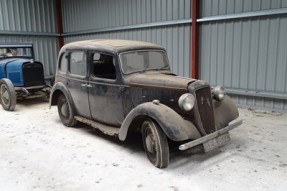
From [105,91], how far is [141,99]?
0.68m

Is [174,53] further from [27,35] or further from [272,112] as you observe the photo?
[27,35]

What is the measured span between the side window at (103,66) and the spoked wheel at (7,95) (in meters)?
3.09

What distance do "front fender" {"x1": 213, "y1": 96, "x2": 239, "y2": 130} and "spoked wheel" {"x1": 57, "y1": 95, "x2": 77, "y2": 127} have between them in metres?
A: 2.58

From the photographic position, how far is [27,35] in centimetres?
966

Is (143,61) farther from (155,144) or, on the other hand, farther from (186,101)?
(155,144)

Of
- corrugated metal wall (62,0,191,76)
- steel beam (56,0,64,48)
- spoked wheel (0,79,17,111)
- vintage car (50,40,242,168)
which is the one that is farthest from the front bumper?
steel beam (56,0,64,48)

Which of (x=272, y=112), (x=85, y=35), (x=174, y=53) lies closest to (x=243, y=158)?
(x=272, y=112)

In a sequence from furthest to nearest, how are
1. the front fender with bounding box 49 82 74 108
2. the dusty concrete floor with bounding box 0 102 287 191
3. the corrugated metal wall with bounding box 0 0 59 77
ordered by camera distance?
the corrugated metal wall with bounding box 0 0 59 77
the front fender with bounding box 49 82 74 108
the dusty concrete floor with bounding box 0 102 287 191

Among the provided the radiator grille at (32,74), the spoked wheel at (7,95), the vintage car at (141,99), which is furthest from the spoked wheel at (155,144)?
the radiator grille at (32,74)

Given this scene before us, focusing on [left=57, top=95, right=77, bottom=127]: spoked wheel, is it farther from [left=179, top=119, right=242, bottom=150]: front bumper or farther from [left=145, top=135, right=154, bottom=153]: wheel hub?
[left=179, top=119, right=242, bottom=150]: front bumper

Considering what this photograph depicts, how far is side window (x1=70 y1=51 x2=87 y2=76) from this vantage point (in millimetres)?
4412

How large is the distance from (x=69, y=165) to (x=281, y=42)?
479 cm

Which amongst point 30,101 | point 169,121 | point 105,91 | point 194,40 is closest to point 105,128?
point 105,91

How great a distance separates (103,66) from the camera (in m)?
4.39
